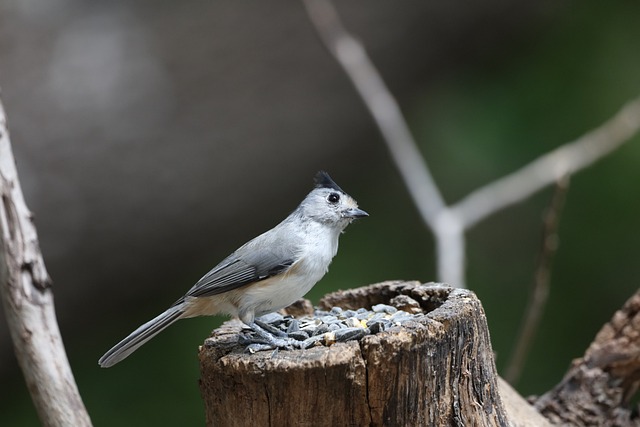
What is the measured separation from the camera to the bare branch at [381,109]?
11.5 ft

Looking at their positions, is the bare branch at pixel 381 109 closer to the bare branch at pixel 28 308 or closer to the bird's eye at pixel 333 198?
the bird's eye at pixel 333 198

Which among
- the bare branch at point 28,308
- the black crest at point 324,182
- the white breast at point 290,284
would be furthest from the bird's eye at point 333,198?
the bare branch at point 28,308

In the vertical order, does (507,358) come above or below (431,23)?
below

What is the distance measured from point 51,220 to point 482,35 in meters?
2.48

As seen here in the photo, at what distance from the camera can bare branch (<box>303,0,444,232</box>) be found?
3.51m

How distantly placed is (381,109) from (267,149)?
31.9 inches

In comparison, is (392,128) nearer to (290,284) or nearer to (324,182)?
(324,182)

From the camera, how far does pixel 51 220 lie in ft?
12.5

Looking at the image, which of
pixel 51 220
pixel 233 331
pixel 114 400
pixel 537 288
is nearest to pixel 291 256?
pixel 233 331

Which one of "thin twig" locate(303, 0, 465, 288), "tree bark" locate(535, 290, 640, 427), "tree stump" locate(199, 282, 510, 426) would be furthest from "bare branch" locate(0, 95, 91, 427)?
"thin twig" locate(303, 0, 465, 288)

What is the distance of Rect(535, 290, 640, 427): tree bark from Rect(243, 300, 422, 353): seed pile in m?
0.63

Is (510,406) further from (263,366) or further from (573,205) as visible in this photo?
(573,205)

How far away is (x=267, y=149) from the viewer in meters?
4.18

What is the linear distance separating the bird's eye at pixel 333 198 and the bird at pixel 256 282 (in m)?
0.09
